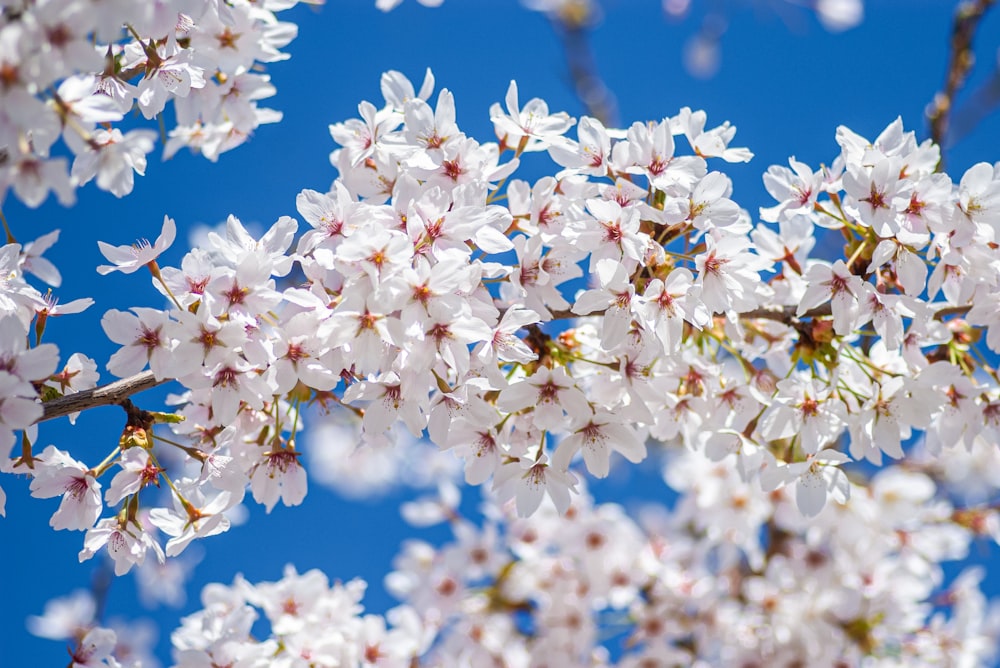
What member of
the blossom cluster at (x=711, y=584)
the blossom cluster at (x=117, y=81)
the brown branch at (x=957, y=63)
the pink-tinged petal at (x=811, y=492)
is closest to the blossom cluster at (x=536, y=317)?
the pink-tinged petal at (x=811, y=492)

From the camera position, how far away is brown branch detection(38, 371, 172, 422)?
188 centimetres

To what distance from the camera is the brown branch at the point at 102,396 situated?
6.17 ft

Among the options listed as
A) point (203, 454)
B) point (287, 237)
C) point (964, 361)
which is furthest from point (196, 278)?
point (964, 361)

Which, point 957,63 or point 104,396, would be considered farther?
point 957,63

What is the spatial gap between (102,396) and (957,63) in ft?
11.0

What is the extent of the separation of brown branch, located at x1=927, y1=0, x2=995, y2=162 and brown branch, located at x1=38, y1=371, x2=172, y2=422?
2973 mm

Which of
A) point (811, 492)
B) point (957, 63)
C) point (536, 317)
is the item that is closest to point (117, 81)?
point (536, 317)

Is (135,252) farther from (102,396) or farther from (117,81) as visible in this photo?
(117,81)

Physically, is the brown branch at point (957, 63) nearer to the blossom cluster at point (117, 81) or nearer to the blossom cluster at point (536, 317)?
the blossom cluster at point (536, 317)

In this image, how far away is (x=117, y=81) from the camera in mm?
2102

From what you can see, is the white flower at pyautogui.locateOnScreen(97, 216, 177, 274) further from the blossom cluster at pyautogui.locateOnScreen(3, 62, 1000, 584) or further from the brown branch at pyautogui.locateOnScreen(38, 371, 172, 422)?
the brown branch at pyautogui.locateOnScreen(38, 371, 172, 422)

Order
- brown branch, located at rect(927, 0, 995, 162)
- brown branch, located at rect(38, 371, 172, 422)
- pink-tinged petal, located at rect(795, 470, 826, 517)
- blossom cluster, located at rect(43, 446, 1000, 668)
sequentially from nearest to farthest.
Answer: brown branch, located at rect(38, 371, 172, 422) < pink-tinged petal, located at rect(795, 470, 826, 517) < brown branch, located at rect(927, 0, 995, 162) < blossom cluster, located at rect(43, 446, 1000, 668)

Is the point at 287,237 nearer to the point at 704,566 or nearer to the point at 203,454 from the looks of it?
the point at 203,454

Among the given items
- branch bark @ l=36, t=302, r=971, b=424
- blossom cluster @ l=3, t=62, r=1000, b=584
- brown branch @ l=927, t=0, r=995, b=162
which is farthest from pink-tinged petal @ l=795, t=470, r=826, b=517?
brown branch @ l=927, t=0, r=995, b=162
